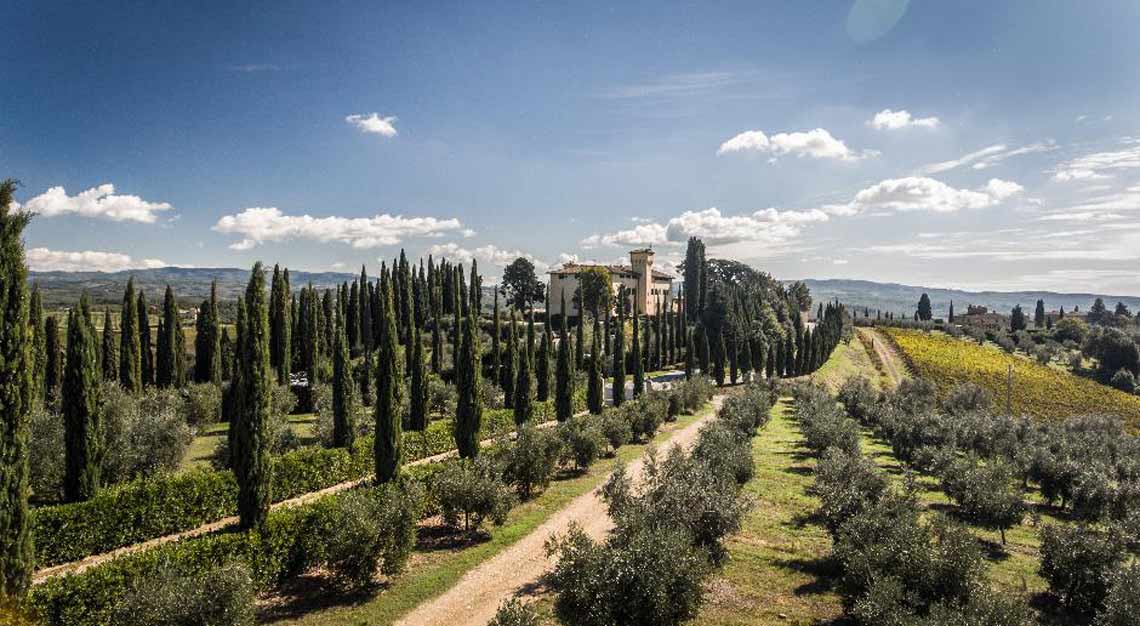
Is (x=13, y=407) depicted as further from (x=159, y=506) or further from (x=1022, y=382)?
(x=1022, y=382)

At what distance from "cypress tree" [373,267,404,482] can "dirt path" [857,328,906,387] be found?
65.3 meters

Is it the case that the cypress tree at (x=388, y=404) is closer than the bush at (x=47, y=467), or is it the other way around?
the bush at (x=47, y=467)

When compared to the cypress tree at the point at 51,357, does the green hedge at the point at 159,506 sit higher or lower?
lower

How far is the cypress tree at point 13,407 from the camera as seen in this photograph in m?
12.2

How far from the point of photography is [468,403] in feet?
89.9

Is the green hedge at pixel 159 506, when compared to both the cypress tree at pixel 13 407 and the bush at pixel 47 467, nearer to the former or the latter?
the cypress tree at pixel 13 407

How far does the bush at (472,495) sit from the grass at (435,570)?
945 millimetres

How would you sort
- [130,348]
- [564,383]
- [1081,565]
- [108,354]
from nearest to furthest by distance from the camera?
1. [1081,565]
2. [130,348]
3. [108,354]
4. [564,383]

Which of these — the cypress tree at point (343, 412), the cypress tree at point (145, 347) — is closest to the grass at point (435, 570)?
the cypress tree at point (343, 412)

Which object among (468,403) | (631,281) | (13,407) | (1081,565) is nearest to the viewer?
(13,407)

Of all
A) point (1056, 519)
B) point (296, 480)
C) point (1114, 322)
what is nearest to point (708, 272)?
point (1056, 519)

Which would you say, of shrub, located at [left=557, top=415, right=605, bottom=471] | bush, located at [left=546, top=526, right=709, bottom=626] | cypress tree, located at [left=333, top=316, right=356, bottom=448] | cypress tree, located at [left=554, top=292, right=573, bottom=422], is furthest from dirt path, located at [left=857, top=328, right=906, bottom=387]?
bush, located at [left=546, top=526, right=709, bottom=626]

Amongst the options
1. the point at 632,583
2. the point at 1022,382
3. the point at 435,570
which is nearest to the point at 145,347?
the point at 435,570

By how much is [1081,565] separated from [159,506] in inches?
1088
